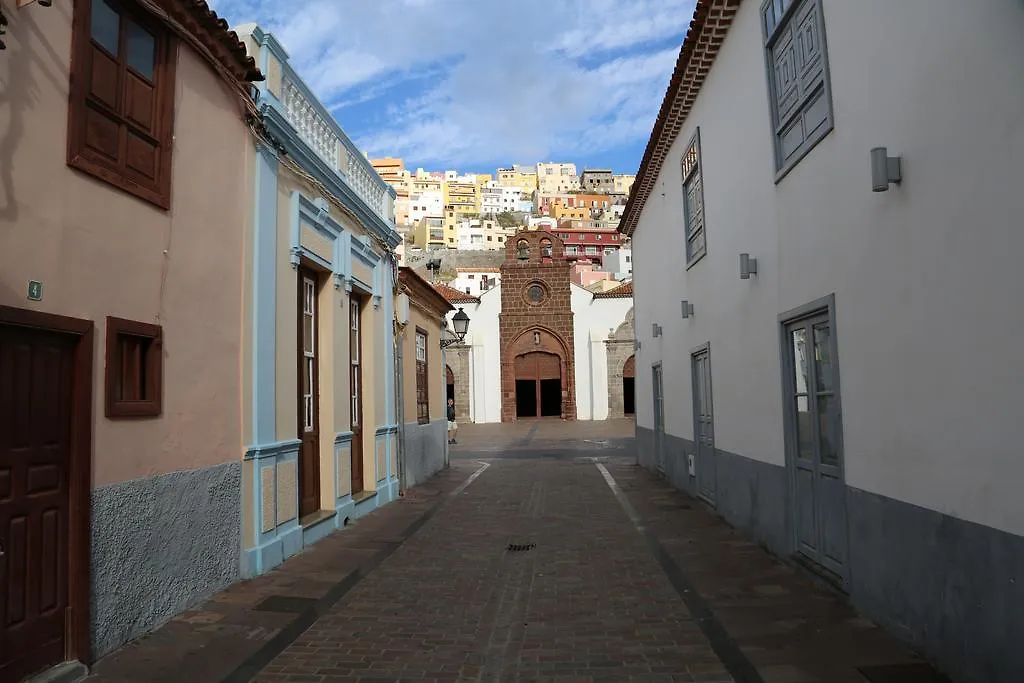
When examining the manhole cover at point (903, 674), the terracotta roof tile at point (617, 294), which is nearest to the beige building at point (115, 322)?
the manhole cover at point (903, 674)

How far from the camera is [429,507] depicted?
10.9 metres

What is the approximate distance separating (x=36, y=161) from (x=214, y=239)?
199 centimetres

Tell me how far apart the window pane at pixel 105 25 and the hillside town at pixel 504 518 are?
2cm

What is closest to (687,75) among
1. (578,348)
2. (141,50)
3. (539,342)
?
(141,50)

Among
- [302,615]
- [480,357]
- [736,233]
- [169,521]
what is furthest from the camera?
[480,357]

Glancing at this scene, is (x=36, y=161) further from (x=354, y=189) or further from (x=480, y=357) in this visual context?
(x=480, y=357)

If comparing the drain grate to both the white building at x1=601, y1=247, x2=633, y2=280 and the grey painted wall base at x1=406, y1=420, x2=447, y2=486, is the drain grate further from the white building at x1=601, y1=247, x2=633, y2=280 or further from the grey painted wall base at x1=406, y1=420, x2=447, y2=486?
the white building at x1=601, y1=247, x2=633, y2=280

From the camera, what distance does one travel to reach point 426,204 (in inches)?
5310

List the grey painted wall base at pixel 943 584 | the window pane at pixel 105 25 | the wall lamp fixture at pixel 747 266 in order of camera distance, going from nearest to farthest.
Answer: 1. the grey painted wall base at pixel 943 584
2. the window pane at pixel 105 25
3. the wall lamp fixture at pixel 747 266

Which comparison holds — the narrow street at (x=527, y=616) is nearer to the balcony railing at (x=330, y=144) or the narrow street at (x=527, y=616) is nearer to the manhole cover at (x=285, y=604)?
the manhole cover at (x=285, y=604)

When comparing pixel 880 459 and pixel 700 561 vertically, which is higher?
pixel 880 459

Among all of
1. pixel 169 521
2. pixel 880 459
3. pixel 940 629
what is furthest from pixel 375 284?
pixel 940 629

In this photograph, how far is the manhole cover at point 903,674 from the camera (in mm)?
3969

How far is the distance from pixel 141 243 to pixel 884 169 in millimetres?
4825
